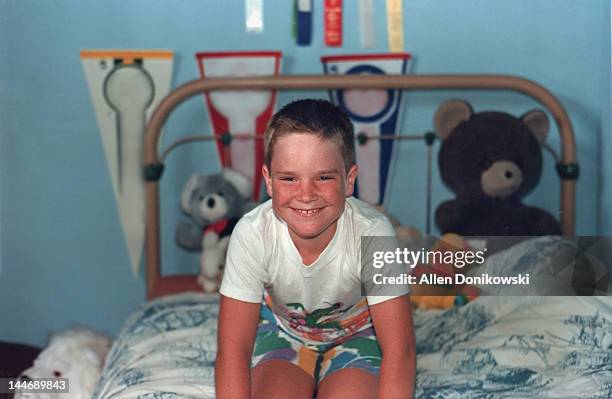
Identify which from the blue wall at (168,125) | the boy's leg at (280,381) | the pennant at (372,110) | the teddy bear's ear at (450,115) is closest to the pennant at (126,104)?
the blue wall at (168,125)

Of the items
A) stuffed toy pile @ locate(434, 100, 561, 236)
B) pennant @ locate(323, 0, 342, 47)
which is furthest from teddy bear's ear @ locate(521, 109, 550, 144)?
pennant @ locate(323, 0, 342, 47)

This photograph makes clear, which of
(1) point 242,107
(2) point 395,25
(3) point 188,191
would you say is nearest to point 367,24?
(2) point 395,25

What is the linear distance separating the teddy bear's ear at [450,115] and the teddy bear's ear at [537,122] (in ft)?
0.43

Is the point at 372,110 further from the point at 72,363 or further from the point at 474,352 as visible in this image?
the point at 72,363

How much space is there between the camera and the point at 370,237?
1.23m

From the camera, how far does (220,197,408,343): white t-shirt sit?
122 cm

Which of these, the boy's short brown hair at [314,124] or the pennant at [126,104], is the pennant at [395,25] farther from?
the boy's short brown hair at [314,124]

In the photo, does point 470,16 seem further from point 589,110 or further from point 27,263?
point 27,263

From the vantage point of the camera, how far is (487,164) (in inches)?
75.7

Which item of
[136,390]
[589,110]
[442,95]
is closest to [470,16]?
[442,95]

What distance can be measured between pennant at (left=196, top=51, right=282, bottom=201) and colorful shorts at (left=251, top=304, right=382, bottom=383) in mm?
745

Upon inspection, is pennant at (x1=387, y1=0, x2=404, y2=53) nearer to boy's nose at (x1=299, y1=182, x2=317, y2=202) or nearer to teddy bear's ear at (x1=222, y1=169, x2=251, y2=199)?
teddy bear's ear at (x1=222, y1=169, x2=251, y2=199)

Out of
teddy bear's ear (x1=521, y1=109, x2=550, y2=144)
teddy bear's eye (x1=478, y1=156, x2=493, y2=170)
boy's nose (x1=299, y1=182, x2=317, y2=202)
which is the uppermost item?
teddy bear's ear (x1=521, y1=109, x2=550, y2=144)

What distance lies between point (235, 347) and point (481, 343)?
54cm
